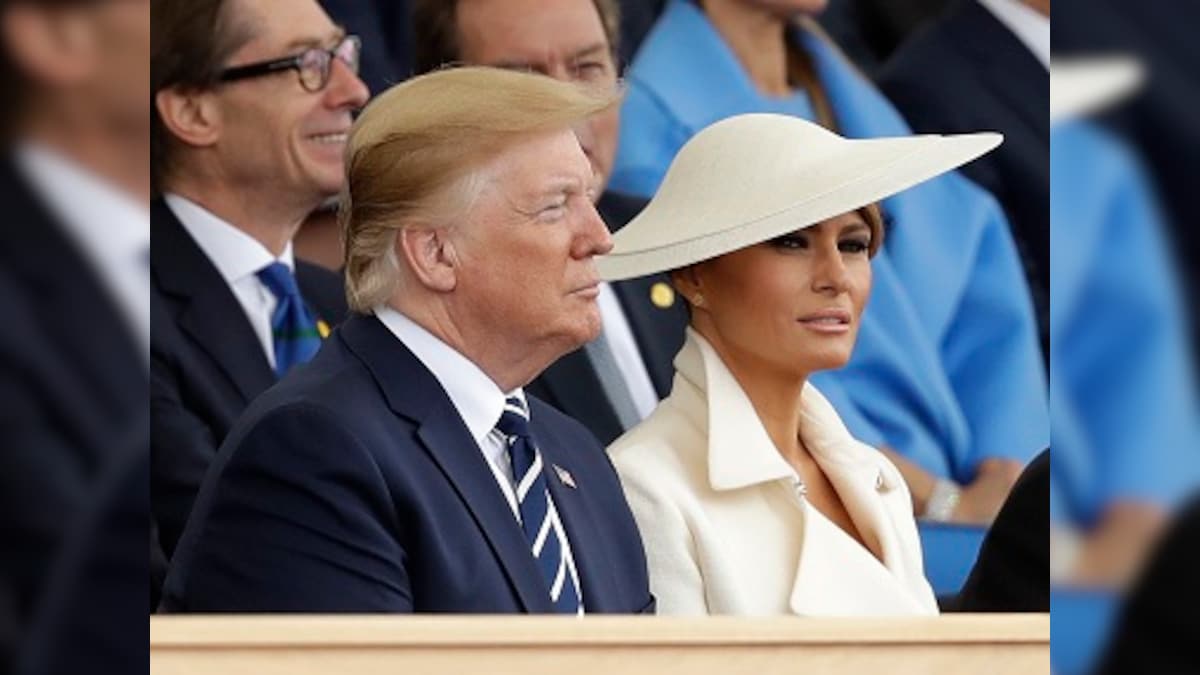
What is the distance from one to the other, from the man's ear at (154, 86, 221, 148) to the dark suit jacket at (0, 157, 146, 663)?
1.63m

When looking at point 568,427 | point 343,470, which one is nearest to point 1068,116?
point 343,470

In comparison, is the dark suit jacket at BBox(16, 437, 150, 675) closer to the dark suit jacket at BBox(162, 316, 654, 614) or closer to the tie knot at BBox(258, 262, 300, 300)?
the dark suit jacket at BBox(162, 316, 654, 614)

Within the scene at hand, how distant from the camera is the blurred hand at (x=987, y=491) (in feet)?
8.78

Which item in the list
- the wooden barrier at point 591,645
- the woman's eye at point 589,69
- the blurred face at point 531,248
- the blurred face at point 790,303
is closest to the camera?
the wooden barrier at point 591,645

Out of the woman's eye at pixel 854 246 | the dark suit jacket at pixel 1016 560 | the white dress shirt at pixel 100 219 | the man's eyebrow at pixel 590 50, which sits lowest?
the dark suit jacket at pixel 1016 560

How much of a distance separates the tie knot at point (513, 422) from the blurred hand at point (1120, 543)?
4.08 ft

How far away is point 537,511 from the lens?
2.07m

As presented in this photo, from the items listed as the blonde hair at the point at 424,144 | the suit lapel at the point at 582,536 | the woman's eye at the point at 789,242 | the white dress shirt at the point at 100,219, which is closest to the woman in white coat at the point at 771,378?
the woman's eye at the point at 789,242

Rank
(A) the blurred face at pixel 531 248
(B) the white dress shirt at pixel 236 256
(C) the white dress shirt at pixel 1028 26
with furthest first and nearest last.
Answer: (C) the white dress shirt at pixel 1028 26 < (B) the white dress shirt at pixel 236 256 < (A) the blurred face at pixel 531 248

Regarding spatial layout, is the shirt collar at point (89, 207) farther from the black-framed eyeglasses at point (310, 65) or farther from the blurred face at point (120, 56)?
the black-framed eyeglasses at point (310, 65)

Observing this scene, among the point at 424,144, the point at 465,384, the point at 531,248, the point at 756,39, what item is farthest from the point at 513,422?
the point at 756,39

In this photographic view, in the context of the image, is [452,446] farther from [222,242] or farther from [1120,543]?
[1120,543]

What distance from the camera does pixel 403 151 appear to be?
2027mm

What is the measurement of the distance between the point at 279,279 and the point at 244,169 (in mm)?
137
